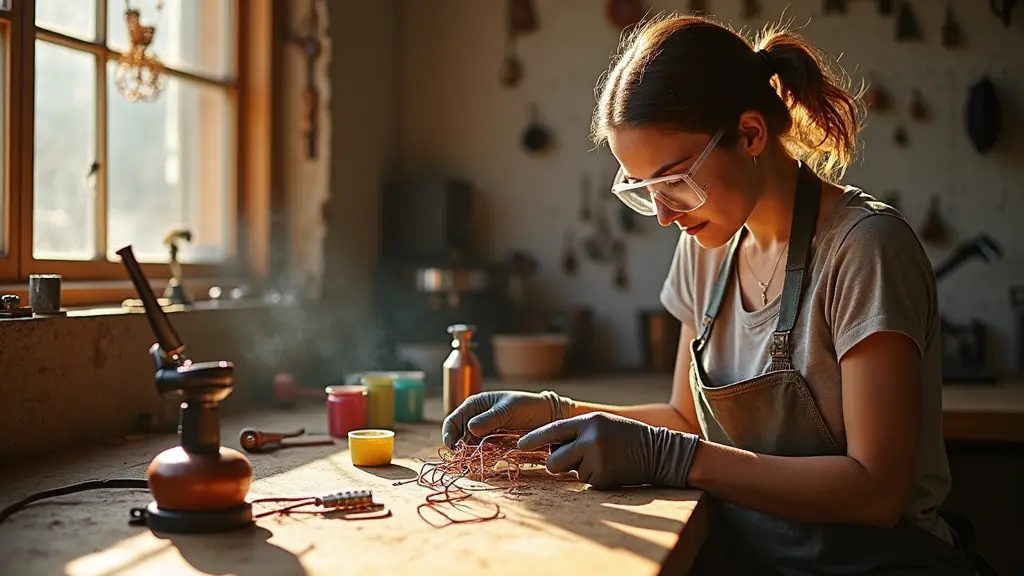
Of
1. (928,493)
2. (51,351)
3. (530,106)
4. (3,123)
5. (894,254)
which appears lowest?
(928,493)

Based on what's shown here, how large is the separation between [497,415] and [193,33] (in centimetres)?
198

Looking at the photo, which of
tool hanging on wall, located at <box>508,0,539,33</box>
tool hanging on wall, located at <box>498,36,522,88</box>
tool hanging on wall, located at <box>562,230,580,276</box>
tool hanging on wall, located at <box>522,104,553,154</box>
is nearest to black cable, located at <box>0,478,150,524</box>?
tool hanging on wall, located at <box>562,230,580,276</box>

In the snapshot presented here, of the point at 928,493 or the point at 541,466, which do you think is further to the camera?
the point at 541,466

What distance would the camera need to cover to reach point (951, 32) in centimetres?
376

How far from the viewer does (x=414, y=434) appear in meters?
2.42

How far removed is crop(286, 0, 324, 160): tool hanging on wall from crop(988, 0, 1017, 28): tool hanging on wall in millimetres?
2556

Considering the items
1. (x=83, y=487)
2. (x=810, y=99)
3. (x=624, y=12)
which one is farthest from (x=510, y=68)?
(x=83, y=487)

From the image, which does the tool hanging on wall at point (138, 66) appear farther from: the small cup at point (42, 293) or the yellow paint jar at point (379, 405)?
the yellow paint jar at point (379, 405)

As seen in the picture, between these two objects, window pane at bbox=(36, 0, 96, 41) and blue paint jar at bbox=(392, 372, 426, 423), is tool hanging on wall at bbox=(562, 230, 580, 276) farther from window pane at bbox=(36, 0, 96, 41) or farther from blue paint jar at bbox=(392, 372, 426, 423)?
window pane at bbox=(36, 0, 96, 41)

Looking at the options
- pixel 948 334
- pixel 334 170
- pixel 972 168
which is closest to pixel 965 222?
pixel 972 168

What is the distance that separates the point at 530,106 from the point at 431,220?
2.28 feet

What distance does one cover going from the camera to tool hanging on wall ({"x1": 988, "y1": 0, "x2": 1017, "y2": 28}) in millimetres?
3678

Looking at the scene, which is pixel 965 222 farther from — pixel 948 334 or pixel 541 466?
pixel 541 466

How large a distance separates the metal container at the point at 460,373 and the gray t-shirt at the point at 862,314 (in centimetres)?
75
